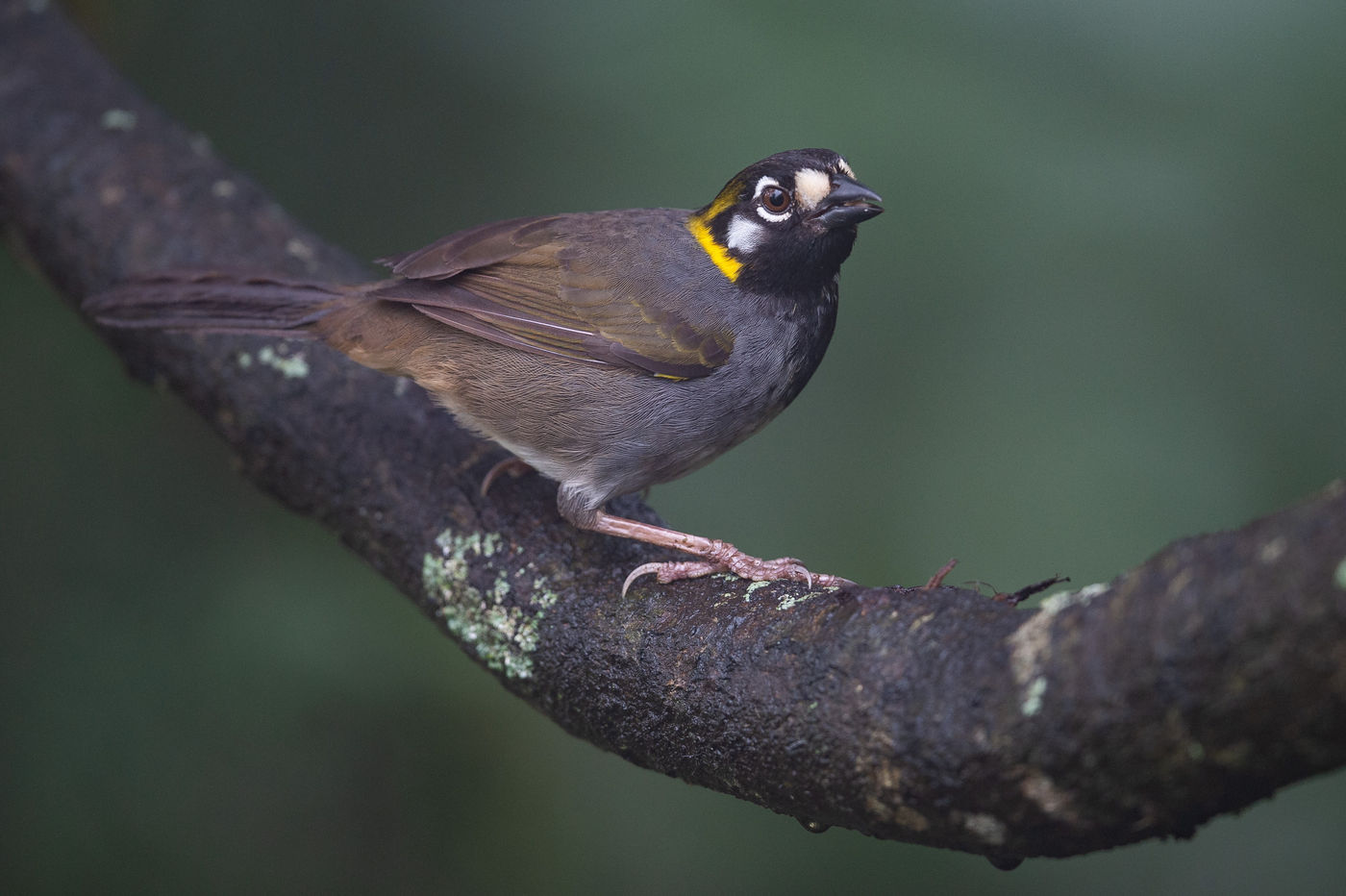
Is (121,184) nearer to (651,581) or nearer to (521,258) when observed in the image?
(521,258)

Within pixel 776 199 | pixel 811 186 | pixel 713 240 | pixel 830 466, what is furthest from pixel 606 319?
pixel 830 466

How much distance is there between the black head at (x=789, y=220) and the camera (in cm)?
316

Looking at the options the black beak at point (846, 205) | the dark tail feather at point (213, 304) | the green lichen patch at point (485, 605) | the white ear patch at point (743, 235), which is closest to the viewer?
the green lichen patch at point (485, 605)

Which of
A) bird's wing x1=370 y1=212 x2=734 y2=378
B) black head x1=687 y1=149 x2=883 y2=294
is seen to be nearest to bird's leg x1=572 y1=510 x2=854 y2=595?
bird's wing x1=370 y1=212 x2=734 y2=378

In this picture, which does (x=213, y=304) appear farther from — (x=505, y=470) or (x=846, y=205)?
(x=846, y=205)

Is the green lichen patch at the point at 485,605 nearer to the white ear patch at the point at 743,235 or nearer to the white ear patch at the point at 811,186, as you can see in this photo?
the white ear patch at the point at 743,235

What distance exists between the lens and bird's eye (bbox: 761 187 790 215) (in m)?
3.20

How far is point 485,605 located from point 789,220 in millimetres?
1442

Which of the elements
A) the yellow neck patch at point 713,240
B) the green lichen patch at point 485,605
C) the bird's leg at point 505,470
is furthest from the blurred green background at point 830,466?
the green lichen patch at point 485,605

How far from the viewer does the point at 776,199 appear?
321 centimetres

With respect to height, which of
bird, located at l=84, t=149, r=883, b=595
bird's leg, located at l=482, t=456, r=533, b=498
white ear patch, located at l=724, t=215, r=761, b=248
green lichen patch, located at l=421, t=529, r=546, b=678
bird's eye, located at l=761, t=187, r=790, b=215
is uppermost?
bird's eye, located at l=761, t=187, r=790, b=215

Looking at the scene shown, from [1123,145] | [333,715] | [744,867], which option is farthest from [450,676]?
[1123,145]

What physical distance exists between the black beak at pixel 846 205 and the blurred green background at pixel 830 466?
0.92 metres

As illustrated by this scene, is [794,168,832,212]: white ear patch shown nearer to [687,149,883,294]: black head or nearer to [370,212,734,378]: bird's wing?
[687,149,883,294]: black head
